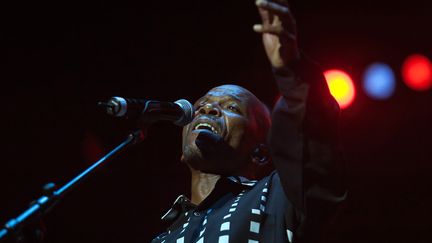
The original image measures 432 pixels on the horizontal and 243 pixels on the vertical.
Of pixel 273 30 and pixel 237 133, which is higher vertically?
pixel 273 30

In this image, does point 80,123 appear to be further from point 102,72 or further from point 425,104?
point 425,104

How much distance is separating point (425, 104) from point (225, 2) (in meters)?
1.65

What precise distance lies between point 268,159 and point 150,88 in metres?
1.77

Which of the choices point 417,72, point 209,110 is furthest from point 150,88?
point 417,72

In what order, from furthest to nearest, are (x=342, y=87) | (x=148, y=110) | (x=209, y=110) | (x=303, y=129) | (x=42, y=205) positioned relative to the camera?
1. (x=342, y=87)
2. (x=209, y=110)
3. (x=148, y=110)
4. (x=303, y=129)
5. (x=42, y=205)

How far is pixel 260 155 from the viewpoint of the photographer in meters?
Answer: 3.33

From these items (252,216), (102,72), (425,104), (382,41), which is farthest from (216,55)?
(252,216)

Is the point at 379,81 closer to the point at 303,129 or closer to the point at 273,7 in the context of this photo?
the point at 303,129

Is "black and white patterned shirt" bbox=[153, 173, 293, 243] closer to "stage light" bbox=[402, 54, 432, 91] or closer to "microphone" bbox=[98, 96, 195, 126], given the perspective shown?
"microphone" bbox=[98, 96, 195, 126]

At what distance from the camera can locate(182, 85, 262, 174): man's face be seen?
3.15 m

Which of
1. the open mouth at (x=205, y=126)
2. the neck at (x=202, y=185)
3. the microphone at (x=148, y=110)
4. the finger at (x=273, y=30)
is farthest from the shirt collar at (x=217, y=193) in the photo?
the finger at (x=273, y=30)

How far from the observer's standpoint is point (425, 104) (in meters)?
4.55

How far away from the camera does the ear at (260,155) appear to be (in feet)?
10.8

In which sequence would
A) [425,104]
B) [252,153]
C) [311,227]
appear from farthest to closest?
[425,104]
[252,153]
[311,227]
